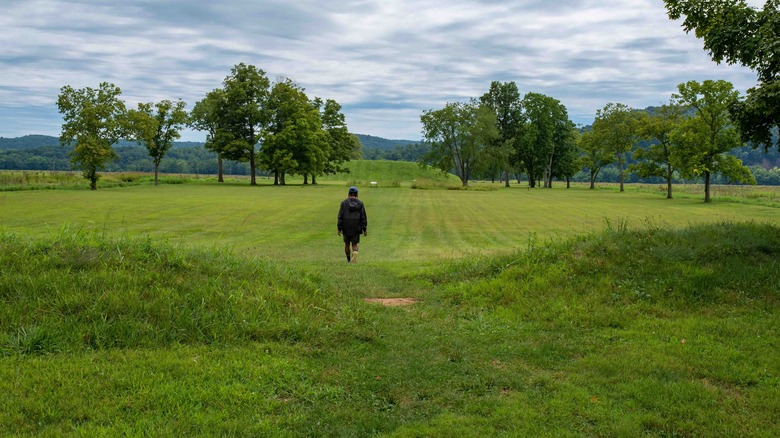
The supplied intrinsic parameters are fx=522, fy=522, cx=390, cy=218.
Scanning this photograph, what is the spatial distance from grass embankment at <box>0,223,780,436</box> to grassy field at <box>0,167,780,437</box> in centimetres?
2

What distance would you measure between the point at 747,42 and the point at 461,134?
76921 mm

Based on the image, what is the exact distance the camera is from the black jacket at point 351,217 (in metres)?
14.9

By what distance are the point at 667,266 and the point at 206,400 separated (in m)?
7.92

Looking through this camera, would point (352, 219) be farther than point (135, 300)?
Yes

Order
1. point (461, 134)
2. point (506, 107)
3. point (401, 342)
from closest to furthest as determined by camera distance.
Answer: point (401, 342) → point (461, 134) → point (506, 107)

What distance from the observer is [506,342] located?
680 cm

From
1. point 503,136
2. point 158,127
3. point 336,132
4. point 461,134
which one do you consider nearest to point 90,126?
point 158,127

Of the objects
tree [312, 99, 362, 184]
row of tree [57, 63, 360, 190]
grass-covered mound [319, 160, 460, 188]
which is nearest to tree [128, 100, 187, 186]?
row of tree [57, 63, 360, 190]

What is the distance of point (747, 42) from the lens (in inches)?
402

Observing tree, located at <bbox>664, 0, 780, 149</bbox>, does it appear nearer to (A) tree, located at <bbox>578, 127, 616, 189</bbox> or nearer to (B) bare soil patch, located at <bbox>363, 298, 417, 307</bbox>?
(B) bare soil patch, located at <bbox>363, 298, 417, 307</bbox>

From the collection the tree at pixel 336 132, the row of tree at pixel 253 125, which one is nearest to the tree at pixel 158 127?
the row of tree at pixel 253 125

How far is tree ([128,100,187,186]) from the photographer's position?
63281mm

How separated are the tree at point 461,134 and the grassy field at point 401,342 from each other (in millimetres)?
75706

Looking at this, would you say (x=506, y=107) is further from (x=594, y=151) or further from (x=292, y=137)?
(x=292, y=137)
